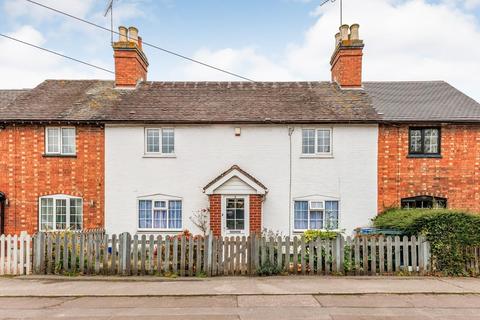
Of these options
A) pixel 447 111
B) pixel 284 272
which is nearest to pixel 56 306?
pixel 284 272

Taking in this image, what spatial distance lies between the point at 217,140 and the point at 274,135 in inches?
96.5

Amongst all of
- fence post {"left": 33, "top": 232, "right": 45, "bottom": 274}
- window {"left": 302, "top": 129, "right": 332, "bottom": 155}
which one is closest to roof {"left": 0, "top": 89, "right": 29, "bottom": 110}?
fence post {"left": 33, "top": 232, "right": 45, "bottom": 274}

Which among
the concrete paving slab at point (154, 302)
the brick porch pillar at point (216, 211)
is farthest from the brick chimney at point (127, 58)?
the concrete paving slab at point (154, 302)

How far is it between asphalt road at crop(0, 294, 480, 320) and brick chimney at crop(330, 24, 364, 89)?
1170cm

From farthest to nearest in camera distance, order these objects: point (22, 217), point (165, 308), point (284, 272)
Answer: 1. point (22, 217)
2. point (284, 272)
3. point (165, 308)

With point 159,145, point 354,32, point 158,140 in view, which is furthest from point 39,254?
point 354,32

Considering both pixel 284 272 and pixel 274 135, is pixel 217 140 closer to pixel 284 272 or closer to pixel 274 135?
pixel 274 135

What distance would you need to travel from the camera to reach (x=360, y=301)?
8312 millimetres

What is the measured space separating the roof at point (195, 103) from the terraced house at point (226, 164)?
0.10 meters

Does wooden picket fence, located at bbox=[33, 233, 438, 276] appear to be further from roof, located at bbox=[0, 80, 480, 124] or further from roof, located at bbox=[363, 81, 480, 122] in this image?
roof, located at bbox=[363, 81, 480, 122]

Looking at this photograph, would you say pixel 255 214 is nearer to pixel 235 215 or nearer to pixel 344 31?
pixel 235 215

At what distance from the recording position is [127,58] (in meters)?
17.9

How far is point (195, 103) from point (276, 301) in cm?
1088

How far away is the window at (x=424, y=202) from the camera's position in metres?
15.6
